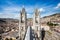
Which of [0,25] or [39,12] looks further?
[0,25]

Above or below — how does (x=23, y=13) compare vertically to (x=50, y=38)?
above

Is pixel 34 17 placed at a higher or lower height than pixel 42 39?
higher

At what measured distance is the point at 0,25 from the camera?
32.7 ft

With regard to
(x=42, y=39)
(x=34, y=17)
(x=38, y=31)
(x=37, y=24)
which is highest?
(x=34, y=17)

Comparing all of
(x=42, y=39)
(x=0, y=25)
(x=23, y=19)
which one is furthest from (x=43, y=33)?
(x=0, y=25)

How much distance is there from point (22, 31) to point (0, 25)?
4964 mm

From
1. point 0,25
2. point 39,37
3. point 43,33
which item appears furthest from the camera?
point 0,25

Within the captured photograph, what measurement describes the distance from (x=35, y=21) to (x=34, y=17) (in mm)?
228

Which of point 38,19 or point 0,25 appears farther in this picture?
point 0,25

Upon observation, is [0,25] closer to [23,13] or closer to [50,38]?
[23,13]

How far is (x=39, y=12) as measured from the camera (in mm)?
5676

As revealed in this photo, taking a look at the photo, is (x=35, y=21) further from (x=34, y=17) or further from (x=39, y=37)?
(x=39, y=37)

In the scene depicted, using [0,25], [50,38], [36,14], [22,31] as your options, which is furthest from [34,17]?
[0,25]

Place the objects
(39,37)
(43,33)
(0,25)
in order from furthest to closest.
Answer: (0,25)
(43,33)
(39,37)
